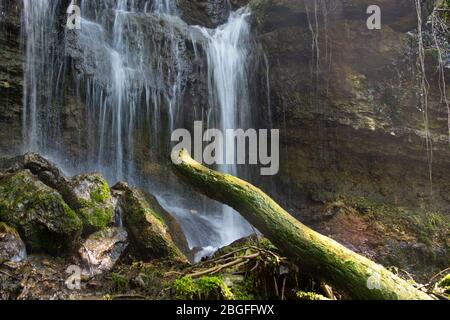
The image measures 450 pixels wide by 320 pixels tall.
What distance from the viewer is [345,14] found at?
949cm

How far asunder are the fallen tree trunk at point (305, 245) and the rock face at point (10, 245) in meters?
2.00

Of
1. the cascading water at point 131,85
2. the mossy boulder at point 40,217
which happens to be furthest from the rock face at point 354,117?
the mossy boulder at point 40,217

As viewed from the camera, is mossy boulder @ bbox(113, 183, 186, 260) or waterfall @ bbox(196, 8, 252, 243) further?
waterfall @ bbox(196, 8, 252, 243)

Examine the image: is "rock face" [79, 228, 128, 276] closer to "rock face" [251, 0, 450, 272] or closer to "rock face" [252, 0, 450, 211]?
"rock face" [251, 0, 450, 272]

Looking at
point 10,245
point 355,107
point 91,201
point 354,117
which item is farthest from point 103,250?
point 355,107

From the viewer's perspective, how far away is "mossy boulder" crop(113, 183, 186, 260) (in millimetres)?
5105

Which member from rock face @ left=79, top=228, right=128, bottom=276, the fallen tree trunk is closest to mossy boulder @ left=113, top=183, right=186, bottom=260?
rock face @ left=79, top=228, right=128, bottom=276

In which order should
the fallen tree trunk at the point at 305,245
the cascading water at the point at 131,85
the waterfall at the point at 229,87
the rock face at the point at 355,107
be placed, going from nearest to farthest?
the fallen tree trunk at the point at 305,245
the cascading water at the point at 131,85
the rock face at the point at 355,107
the waterfall at the point at 229,87

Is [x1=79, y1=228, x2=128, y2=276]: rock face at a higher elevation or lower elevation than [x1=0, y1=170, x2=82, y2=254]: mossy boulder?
lower

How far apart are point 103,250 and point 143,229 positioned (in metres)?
0.64

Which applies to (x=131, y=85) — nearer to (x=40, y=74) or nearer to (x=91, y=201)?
(x=40, y=74)

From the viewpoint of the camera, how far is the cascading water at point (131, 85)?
8.81m

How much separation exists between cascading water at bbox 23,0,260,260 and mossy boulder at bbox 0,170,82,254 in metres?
3.37

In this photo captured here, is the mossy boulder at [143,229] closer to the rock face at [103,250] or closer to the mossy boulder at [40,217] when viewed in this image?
the rock face at [103,250]
